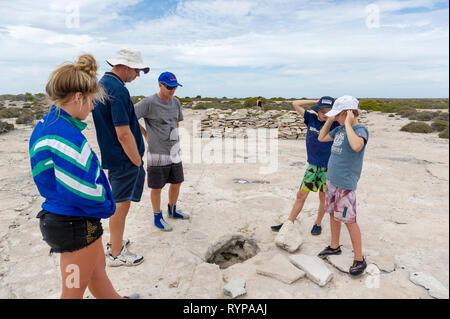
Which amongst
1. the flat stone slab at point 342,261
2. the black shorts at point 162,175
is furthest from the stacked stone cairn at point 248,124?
the flat stone slab at point 342,261

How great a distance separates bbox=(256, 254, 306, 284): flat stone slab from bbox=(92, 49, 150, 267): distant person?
1.24 metres

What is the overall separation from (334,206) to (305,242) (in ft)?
2.65

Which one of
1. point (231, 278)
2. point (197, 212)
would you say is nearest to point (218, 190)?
point (197, 212)

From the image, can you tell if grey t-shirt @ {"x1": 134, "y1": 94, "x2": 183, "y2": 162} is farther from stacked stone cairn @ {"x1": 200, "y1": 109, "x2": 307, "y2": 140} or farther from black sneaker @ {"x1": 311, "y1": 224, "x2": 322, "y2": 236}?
stacked stone cairn @ {"x1": 200, "y1": 109, "x2": 307, "y2": 140}

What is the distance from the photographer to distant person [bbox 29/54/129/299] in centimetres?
137

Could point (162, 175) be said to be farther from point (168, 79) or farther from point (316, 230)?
Result: point (316, 230)

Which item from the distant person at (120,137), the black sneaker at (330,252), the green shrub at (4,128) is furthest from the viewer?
the green shrub at (4,128)

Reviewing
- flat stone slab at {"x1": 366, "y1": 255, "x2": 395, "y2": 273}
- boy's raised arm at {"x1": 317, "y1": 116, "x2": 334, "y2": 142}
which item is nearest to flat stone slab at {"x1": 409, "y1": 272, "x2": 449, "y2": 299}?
flat stone slab at {"x1": 366, "y1": 255, "x2": 395, "y2": 273}

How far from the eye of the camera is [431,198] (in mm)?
4527

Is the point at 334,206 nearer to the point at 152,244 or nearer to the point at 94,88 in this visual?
the point at 152,244

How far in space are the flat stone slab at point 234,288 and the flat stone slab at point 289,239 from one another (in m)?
0.77

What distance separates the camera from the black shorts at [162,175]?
327cm

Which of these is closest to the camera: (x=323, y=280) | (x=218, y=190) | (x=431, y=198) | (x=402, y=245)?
(x=323, y=280)

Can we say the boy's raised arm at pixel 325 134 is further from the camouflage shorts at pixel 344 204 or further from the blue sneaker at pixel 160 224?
the blue sneaker at pixel 160 224
